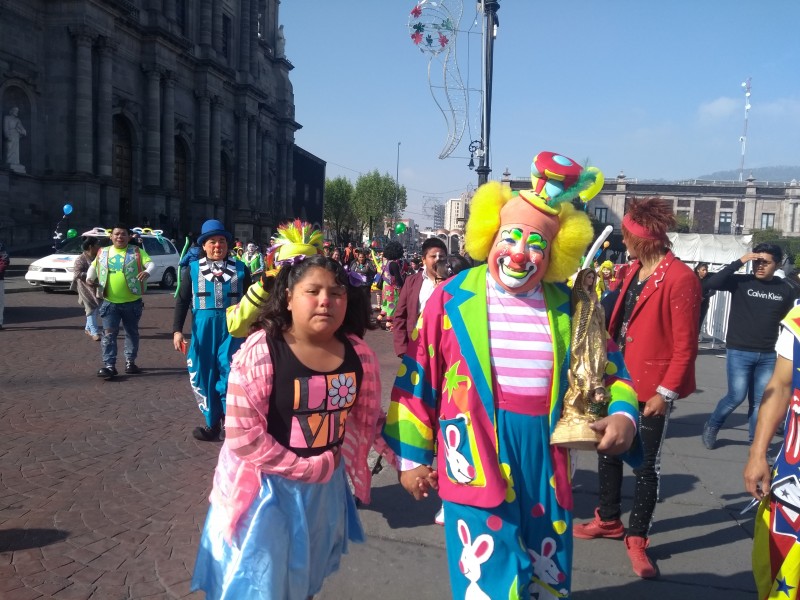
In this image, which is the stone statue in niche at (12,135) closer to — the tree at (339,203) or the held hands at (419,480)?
the held hands at (419,480)

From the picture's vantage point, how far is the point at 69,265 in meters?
16.3

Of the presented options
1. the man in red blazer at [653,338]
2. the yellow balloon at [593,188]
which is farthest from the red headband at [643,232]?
the yellow balloon at [593,188]

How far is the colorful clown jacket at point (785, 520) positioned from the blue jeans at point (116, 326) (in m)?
7.07

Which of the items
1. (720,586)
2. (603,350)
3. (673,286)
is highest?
(673,286)

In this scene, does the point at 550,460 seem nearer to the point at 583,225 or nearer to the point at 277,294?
the point at 583,225

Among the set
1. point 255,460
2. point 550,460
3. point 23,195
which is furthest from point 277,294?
point 23,195

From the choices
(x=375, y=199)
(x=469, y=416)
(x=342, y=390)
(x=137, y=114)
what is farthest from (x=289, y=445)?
(x=375, y=199)

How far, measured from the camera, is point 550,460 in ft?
7.66

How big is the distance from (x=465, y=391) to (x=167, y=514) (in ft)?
8.43

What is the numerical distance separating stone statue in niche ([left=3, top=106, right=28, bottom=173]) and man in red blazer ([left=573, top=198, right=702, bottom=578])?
24995 millimetres

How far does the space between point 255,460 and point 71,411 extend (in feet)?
15.6

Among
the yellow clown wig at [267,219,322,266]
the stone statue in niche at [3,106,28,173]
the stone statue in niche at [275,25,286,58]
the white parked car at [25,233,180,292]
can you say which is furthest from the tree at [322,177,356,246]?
the yellow clown wig at [267,219,322,266]

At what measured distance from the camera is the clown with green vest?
25.2ft

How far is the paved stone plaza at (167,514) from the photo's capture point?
328 cm
